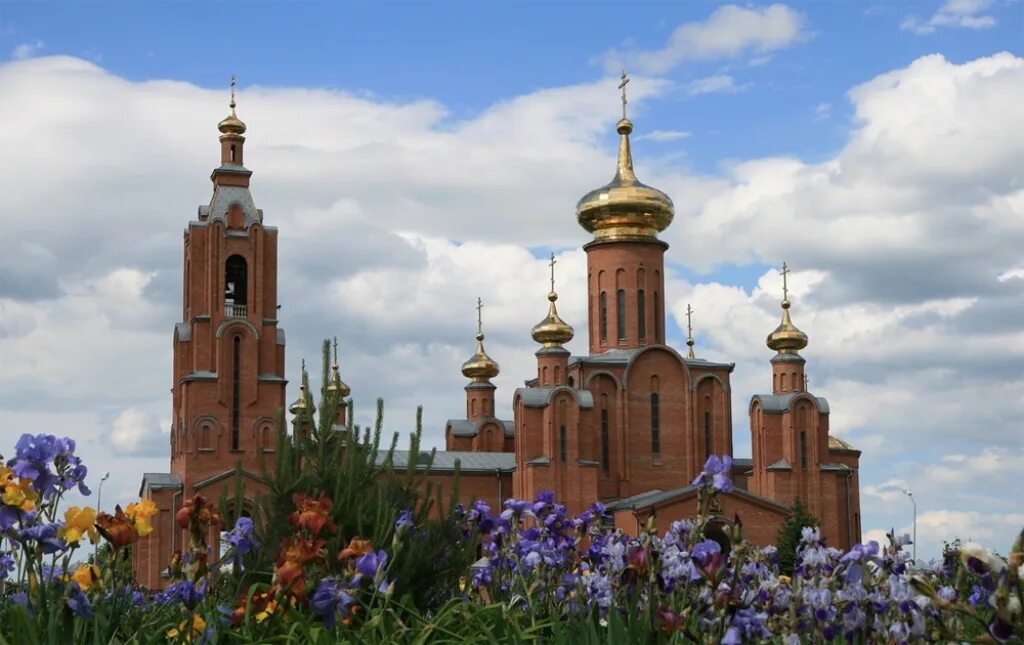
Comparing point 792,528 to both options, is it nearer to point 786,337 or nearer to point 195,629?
point 786,337

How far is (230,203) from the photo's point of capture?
4259 cm

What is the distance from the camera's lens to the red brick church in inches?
1601

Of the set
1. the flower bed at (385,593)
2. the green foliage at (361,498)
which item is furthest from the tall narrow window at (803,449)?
the flower bed at (385,593)

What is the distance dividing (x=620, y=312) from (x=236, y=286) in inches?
482

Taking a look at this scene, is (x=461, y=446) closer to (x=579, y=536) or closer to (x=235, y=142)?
(x=235, y=142)

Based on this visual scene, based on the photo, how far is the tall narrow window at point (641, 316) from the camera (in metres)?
43.4

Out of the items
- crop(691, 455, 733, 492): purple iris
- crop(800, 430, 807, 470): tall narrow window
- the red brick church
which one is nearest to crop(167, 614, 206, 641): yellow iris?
crop(691, 455, 733, 492): purple iris

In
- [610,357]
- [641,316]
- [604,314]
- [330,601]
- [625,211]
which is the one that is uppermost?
[625,211]

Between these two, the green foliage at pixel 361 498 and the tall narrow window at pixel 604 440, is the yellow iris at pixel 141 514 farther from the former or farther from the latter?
the tall narrow window at pixel 604 440

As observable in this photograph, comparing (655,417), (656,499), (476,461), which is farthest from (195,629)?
(476,461)

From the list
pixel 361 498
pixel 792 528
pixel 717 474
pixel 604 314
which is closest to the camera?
pixel 717 474

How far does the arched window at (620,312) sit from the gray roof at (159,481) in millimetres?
14548

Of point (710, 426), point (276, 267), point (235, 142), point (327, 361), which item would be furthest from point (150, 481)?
point (327, 361)

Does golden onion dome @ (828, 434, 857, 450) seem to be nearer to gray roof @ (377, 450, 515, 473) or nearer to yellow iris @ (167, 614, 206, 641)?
gray roof @ (377, 450, 515, 473)
